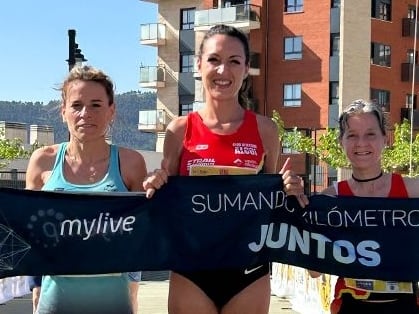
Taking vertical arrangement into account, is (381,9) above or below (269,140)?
above

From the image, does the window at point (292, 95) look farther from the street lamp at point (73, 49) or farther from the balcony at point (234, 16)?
the street lamp at point (73, 49)

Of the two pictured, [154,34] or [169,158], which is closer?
[169,158]

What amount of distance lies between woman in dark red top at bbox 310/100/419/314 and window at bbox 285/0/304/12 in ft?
127

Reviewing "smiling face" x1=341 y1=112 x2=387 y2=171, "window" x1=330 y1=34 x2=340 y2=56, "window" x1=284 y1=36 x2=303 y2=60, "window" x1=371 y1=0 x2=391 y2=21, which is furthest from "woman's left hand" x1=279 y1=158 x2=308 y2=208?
"window" x1=371 y1=0 x2=391 y2=21

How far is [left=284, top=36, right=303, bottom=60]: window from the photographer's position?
42.7 m

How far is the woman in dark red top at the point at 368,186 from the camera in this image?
471 centimetres

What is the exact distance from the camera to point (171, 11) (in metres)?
50.3

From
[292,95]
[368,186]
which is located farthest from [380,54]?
[368,186]

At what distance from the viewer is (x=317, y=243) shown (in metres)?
5.03

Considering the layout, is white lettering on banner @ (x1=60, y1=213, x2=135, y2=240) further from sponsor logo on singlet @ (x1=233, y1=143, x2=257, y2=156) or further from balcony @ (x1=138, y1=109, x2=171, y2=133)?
balcony @ (x1=138, y1=109, x2=171, y2=133)

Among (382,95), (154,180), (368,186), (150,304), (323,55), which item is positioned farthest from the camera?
(382,95)

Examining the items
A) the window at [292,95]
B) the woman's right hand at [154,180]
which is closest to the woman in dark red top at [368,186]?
the woman's right hand at [154,180]

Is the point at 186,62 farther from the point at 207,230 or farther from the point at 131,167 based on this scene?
the point at 131,167

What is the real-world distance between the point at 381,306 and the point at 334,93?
37654 millimetres
